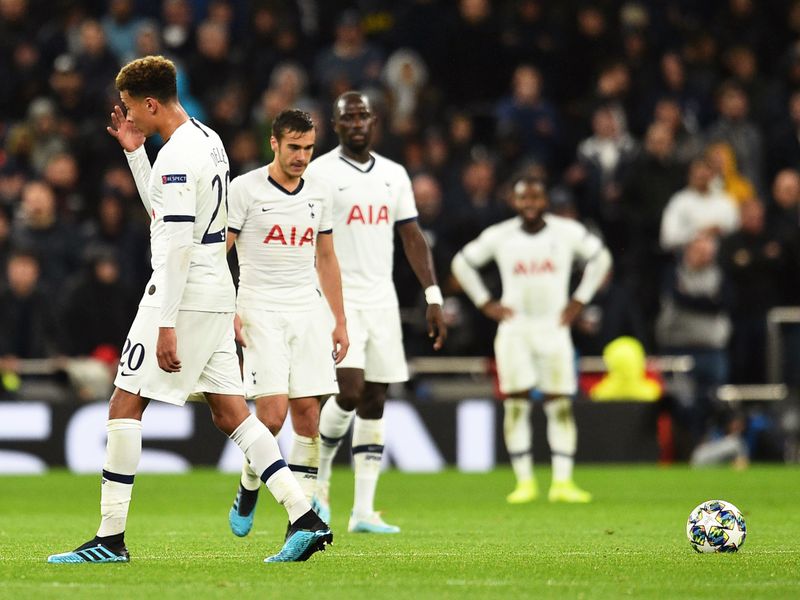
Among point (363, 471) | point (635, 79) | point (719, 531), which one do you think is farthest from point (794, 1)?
point (719, 531)

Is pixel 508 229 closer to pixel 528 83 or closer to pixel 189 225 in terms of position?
pixel 528 83

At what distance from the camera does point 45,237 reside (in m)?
19.0

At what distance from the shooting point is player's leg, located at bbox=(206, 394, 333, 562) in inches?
318

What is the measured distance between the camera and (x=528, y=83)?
20672 millimetres

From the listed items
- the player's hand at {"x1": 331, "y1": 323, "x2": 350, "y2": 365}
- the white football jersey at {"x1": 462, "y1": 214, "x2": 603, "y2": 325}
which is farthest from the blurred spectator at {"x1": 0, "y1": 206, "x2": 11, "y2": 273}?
the player's hand at {"x1": 331, "y1": 323, "x2": 350, "y2": 365}

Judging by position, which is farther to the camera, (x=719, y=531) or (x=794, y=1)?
(x=794, y=1)

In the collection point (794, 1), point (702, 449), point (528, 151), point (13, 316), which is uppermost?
point (794, 1)

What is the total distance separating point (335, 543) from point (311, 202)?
196cm

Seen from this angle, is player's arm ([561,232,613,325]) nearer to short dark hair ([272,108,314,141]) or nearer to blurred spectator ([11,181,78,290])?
short dark hair ([272,108,314,141])

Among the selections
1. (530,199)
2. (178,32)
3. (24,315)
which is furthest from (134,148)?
(178,32)

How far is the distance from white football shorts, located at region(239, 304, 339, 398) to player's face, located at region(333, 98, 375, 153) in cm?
172

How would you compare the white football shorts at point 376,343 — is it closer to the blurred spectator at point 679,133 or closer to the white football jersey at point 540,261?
the white football jersey at point 540,261

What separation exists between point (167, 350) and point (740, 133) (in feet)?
45.1

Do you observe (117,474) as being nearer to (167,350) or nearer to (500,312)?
(167,350)
